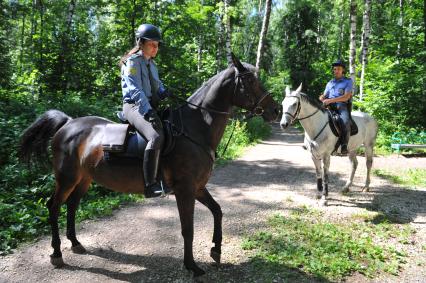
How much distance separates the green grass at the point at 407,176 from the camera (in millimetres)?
8242

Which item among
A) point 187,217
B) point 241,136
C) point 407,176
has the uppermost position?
point 187,217

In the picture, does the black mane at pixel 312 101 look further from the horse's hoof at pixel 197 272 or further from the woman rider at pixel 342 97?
the horse's hoof at pixel 197 272

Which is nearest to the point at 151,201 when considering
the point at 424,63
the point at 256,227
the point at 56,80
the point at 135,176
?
the point at 256,227

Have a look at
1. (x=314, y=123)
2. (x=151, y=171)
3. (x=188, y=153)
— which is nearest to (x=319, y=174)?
(x=314, y=123)

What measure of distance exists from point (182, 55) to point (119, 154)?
385 inches

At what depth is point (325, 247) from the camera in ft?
14.9

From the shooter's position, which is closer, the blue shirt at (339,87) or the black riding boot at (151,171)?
the black riding boot at (151,171)

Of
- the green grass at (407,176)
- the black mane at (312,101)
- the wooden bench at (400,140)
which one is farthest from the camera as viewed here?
the wooden bench at (400,140)

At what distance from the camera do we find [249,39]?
34406mm

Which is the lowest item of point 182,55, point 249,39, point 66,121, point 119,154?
point 119,154

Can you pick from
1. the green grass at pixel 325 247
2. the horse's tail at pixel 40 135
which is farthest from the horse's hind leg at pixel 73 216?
the green grass at pixel 325 247

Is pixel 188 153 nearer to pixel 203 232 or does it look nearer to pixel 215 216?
pixel 215 216

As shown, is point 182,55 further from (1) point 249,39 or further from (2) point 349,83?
(1) point 249,39

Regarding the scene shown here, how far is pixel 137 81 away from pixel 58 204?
2.11 meters
